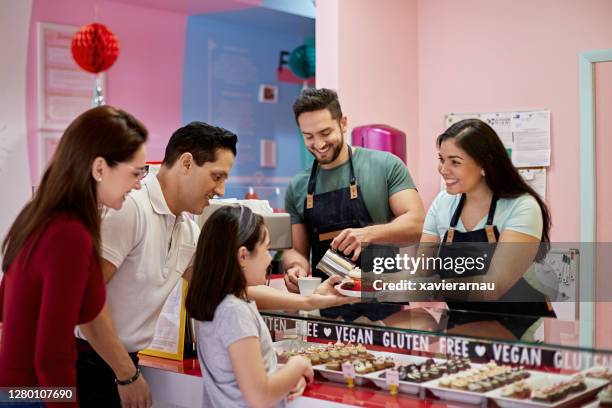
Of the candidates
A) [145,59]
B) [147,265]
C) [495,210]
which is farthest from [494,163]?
[145,59]

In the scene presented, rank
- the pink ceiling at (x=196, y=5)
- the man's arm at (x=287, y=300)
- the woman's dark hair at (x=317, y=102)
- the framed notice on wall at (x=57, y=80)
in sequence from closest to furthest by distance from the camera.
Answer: the man's arm at (x=287, y=300), the woman's dark hair at (x=317, y=102), the framed notice on wall at (x=57, y=80), the pink ceiling at (x=196, y=5)

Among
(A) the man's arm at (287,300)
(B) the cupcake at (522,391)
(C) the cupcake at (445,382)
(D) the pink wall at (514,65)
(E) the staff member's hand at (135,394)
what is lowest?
(E) the staff member's hand at (135,394)

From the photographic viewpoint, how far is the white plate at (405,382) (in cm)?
217

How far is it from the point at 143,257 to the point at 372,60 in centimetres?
327

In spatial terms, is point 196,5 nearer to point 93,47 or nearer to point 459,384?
point 93,47

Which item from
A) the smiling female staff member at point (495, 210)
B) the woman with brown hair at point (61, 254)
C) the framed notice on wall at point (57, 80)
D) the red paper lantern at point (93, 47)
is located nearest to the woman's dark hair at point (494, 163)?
the smiling female staff member at point (495, 210)

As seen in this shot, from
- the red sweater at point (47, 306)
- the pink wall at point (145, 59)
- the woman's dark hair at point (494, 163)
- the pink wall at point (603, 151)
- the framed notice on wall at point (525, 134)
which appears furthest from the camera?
the pink wall at point (145, 59)

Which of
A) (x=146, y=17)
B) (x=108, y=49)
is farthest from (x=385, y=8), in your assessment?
(x=146, y=17)

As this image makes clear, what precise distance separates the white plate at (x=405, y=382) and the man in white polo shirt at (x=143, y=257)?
714 millimetres

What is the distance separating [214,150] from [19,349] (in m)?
0.94

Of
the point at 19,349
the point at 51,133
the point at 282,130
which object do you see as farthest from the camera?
the point at 282,130

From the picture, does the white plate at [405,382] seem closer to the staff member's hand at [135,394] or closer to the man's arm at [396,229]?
the staff member's hand at [135,394]

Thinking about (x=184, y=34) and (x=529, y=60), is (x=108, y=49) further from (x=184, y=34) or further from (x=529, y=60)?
(x=529, y=60)

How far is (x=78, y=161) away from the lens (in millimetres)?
1993
